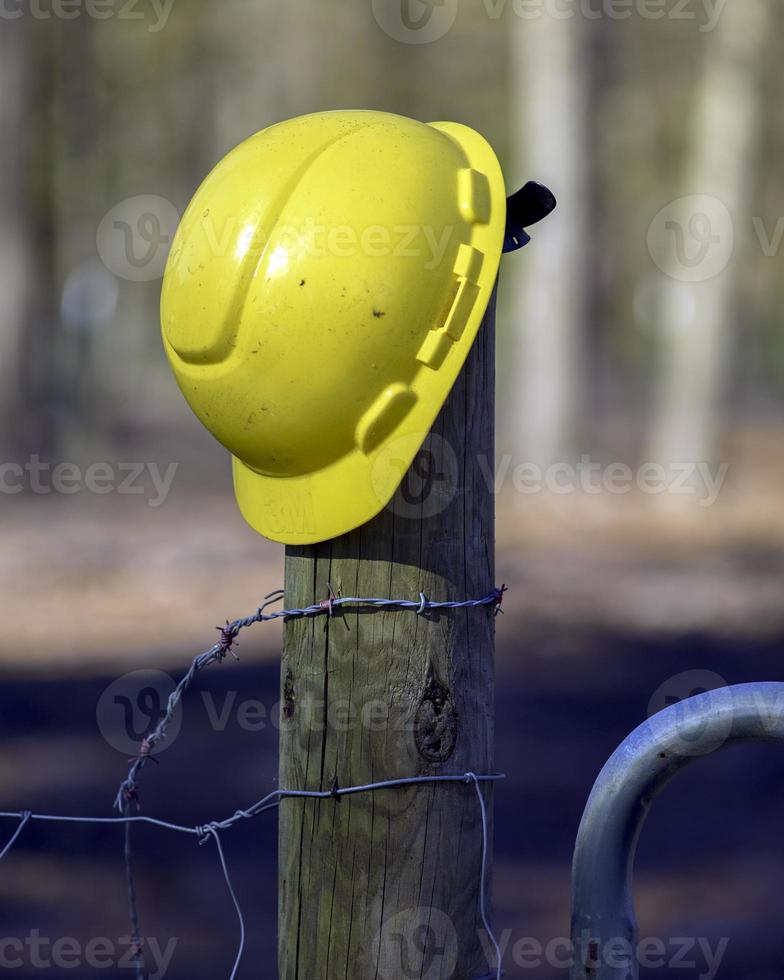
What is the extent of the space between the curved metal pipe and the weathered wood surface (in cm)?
33

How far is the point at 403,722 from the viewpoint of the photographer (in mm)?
2152

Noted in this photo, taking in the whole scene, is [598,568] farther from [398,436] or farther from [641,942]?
[398,436]

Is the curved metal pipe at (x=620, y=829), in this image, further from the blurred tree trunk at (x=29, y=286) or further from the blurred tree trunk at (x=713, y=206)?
the blurred tree trunk at (x=29, y=286)

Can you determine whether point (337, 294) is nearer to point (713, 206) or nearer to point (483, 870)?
point (483, 870)

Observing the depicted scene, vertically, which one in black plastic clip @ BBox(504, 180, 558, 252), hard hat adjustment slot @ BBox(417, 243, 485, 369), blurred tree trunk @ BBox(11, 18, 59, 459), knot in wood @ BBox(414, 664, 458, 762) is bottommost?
knot in wood @ BBox(414, 664, 458, 762)

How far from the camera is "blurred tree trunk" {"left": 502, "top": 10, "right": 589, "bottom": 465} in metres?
13.8

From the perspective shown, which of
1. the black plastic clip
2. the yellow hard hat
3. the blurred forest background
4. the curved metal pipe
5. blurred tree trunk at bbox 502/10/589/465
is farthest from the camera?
blurred tree trunk at bbox 502/10/589/465

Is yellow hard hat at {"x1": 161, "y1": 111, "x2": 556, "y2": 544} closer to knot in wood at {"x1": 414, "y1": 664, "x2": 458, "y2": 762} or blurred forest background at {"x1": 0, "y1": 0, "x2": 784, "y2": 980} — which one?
knot in wood at {"x1": 414, "y1": 664, "x2": 458, "y2": 762}

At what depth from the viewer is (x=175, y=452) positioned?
74.3ft

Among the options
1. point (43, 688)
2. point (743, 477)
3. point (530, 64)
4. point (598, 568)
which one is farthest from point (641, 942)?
point (743, 477)

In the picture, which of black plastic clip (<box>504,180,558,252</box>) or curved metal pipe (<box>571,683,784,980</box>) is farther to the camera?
black plastic clip (<box>504,180,558,252</box>)

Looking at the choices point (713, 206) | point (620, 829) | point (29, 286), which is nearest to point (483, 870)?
point (620, 829)

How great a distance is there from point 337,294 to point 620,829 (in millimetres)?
987

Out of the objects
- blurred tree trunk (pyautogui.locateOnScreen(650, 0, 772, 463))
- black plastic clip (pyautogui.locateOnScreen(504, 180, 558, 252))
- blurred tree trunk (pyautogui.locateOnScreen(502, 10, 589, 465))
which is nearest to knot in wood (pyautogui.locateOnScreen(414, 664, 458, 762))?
black plastic clip (pyautogui.locateOnScreen(504, 180, 558, 252))
